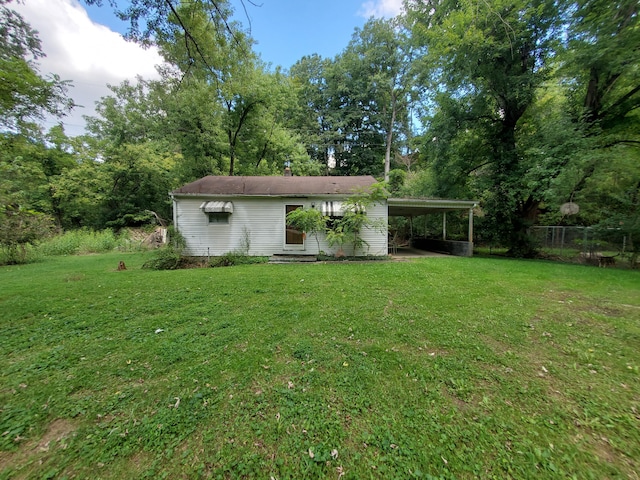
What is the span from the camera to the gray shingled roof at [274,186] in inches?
400

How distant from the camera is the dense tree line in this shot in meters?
4.95

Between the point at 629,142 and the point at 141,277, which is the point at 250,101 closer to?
the point at 141,277

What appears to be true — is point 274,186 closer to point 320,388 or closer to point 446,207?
point 446,207

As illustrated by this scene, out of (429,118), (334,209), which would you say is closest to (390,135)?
(429,118)

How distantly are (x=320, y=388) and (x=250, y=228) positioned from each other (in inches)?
344

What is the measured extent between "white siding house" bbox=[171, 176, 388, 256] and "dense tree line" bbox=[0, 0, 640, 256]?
3.76 meters

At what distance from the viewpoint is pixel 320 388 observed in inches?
93.7

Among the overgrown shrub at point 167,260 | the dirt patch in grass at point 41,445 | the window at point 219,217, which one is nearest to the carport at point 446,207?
the window at point 219,217

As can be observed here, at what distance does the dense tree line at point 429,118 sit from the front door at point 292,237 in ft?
15.4

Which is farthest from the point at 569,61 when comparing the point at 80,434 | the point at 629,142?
the point at 80,434

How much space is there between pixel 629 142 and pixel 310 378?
48.7 ft

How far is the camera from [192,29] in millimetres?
4953

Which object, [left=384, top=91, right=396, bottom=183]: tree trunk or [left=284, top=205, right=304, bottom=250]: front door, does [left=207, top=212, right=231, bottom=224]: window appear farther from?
[left=384, top=91, right=396, bottom=183]: tree trunk

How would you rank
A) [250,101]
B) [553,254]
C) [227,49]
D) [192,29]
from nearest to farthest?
[192,29]
[227,49]
[553,254]
[250,101]
